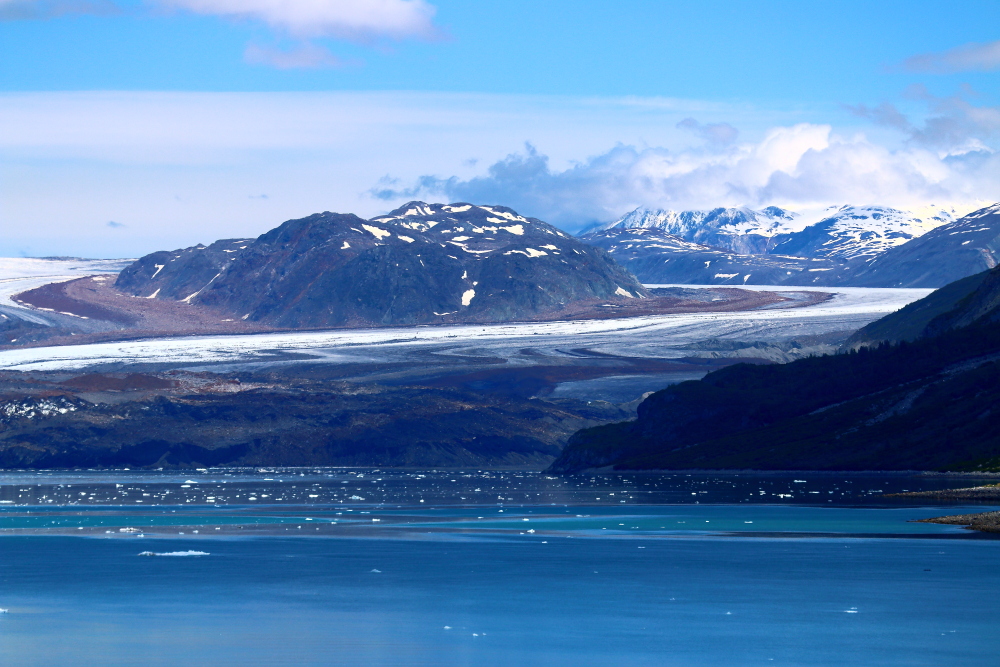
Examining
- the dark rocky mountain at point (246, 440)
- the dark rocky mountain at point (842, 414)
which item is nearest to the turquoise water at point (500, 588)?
the dark rocky mountain at point (842, 414)

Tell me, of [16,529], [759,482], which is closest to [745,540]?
[16,529]

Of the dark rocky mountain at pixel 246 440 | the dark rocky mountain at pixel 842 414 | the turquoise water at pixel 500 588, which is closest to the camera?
the turquoise water at pixel 500 588

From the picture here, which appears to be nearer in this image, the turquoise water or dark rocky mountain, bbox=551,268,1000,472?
the turquoise water

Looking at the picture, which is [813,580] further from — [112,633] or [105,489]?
[105,489]

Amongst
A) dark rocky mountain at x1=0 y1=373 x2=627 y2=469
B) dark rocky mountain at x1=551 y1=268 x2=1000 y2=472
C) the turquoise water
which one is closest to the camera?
the turquoise water

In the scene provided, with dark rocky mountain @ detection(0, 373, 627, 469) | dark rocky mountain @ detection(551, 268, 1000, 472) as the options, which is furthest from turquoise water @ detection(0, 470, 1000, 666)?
dark rocky mountain @ detection(0, 373, 627, 469)

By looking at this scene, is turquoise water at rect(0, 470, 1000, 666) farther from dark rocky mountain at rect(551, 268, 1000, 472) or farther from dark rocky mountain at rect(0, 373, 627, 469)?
dark rocky mountain at rect(0, 373, 627, 469)

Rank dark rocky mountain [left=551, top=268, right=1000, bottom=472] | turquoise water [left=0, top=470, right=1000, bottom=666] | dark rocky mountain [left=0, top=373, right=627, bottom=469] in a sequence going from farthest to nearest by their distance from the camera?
dark rocky mountain [left=0, top=373, right=627, bottom=469], dark rocky mountain [left=551, top=268, right=1000, bottom=472], turquoise water [left=0, top=470, right=1000, bottom=666]

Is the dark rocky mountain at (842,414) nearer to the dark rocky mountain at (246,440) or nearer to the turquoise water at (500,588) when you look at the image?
the dark rocky mountain at (246,440)
